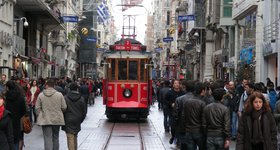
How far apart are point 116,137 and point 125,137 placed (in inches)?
12.2

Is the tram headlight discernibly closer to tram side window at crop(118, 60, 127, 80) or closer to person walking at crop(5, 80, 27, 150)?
tram side window at crop(118, 60, 127, 80)

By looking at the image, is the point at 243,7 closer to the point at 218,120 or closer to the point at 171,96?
the point at 171,96

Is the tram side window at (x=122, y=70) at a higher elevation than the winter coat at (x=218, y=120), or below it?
higher

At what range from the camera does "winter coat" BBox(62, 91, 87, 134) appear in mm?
13539

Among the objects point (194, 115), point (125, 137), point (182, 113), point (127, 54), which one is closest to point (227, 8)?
point (127, 54)

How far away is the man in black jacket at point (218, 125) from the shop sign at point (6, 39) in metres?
27.9

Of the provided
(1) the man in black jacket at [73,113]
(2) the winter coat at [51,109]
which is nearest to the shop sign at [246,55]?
(1) the man in black jacket at [73,113]

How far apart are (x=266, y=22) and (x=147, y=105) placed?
10.0 m

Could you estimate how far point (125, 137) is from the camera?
20.5 meters

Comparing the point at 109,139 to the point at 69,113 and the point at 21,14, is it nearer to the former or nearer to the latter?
the point at 69,113

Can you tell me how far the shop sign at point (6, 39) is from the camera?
3734 centimetres

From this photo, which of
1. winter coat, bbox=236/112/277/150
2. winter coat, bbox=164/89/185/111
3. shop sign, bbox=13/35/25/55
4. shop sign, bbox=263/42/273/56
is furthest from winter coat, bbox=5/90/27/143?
shop sign, bbox=13/35/25/55

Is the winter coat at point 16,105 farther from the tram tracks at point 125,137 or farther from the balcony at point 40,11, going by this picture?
the balcony at point 40,11

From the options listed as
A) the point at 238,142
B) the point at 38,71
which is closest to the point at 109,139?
the point at 238,142
